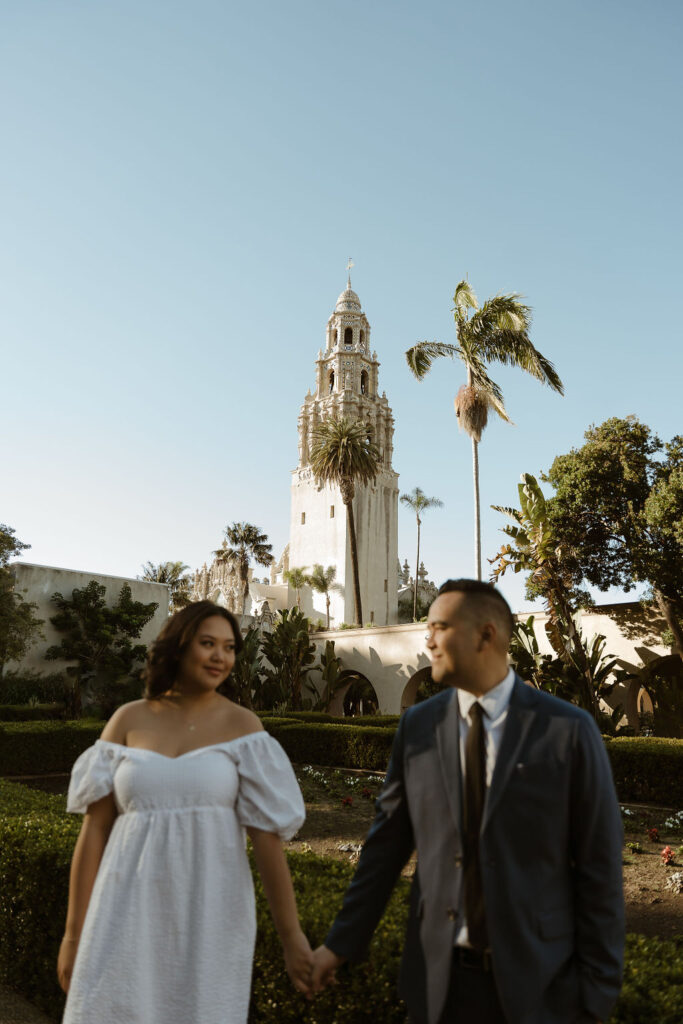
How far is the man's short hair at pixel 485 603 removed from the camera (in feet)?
7.23

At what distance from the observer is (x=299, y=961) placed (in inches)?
96.6

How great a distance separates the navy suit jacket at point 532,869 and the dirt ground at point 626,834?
14.0 feet

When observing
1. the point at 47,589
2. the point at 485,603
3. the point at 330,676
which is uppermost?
the point at 47,589

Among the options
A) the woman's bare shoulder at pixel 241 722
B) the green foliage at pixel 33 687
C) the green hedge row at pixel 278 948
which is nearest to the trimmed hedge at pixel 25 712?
the green foliage at pixel 33 687

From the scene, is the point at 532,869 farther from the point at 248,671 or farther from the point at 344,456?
the point at 344,456

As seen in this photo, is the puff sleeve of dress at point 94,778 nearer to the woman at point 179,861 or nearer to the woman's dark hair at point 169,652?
the woman at point 179,861

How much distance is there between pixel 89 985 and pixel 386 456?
54.7 meters

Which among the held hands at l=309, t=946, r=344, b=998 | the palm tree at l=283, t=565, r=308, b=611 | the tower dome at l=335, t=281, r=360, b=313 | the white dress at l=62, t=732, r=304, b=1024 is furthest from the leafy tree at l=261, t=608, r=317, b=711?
the tower dome at l=335, t=281, r=360, b=313

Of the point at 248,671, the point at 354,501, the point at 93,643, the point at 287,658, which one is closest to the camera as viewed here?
the point at 248,671

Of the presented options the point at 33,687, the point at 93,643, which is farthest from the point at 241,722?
the point at 93,643

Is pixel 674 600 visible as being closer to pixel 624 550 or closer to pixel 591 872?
pixel 624 550

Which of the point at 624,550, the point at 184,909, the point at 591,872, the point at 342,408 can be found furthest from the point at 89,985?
the point at 342,408

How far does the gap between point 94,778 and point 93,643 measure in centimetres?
2506

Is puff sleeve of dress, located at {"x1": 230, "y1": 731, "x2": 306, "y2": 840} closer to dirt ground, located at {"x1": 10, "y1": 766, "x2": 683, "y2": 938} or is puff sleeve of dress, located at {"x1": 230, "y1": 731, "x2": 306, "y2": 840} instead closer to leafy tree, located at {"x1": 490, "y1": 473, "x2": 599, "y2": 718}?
dirt ground, located at {"x1": 10, "y1": 766, "x2": 683, "y2": 938}
